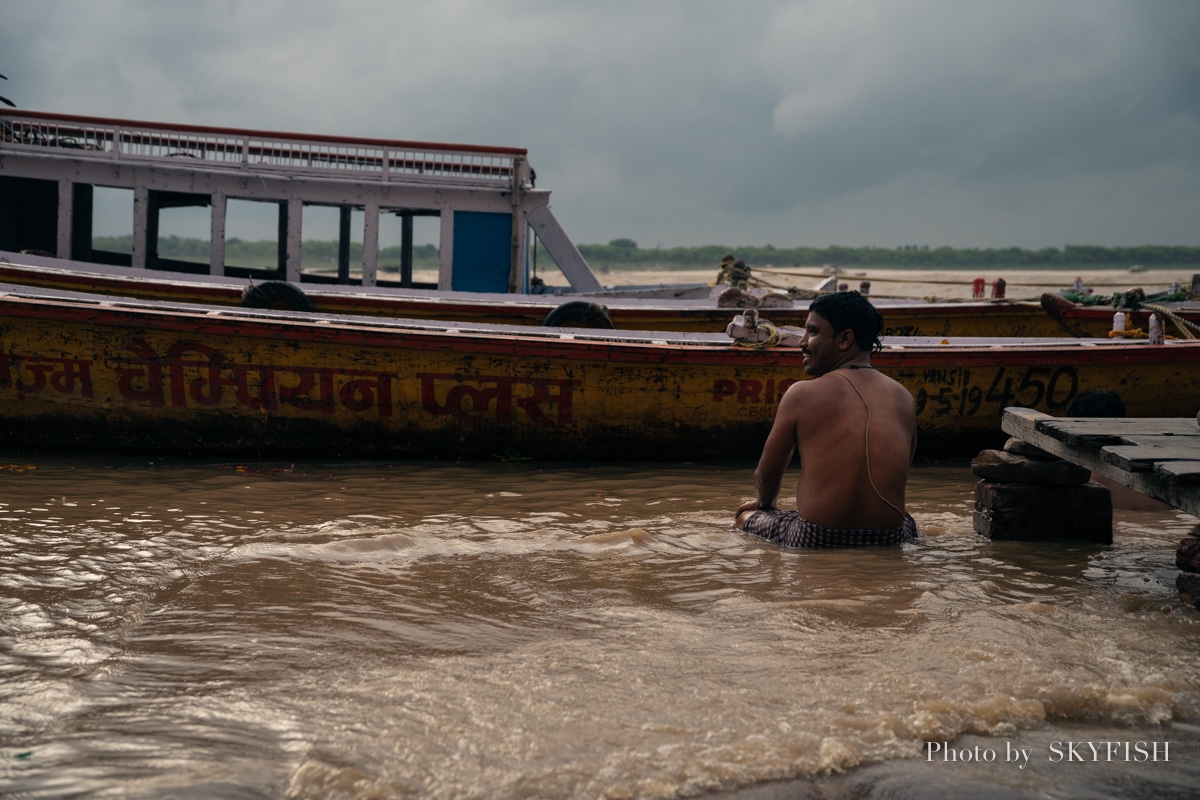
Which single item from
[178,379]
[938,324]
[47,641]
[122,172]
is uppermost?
[122,172]

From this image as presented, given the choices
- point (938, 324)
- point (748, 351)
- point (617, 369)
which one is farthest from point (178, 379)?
point (938, 324)

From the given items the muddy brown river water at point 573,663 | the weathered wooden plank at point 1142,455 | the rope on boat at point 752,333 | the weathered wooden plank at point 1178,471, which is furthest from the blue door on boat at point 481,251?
the weathered wooden plank at point 1178,471

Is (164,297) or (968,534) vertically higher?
(164,297)

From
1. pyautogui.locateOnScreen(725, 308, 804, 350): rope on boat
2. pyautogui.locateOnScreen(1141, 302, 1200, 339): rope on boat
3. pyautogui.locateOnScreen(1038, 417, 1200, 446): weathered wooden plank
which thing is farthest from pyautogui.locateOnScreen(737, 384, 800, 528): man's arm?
pyautogui.locateOnScreen(1141, 302, 1200, 339): rope on boat

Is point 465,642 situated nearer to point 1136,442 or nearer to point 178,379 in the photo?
point 1136,442

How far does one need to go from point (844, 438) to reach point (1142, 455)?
3.54 feet

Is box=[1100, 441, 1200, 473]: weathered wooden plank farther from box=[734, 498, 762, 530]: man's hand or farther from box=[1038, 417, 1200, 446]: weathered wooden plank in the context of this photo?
box=[734, 498, 762, 530]: man's hand

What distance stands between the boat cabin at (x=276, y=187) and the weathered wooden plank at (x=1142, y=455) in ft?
31.4

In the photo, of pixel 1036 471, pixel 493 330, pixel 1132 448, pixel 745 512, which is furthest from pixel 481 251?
pixel 1132 448

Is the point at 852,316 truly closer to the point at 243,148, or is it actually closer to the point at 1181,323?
the point at 1181,323

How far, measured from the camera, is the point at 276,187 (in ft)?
39.6

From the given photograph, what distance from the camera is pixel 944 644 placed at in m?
3.01

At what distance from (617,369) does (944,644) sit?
4.34 meters

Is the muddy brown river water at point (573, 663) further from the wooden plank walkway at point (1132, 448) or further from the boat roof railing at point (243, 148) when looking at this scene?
the boat roof railing at point (243, 148)
